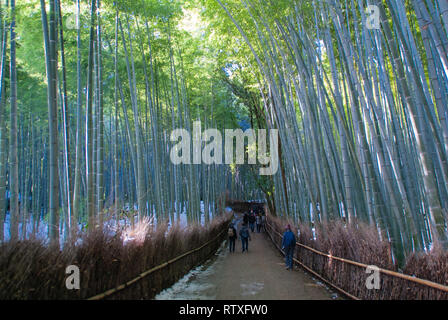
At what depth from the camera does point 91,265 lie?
2.60m

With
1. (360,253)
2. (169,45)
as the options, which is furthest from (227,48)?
(360,253)

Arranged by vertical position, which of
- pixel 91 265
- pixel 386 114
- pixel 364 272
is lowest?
pixel 364 272

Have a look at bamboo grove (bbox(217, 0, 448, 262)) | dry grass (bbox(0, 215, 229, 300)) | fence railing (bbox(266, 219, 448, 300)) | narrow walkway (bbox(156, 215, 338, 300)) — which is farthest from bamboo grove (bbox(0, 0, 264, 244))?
fence railing (bbox(266, 219, 448, 300))

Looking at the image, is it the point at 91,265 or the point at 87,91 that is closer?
the point at 91,265

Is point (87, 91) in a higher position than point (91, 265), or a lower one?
higher

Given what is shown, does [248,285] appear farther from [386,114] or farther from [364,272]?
[386,114]

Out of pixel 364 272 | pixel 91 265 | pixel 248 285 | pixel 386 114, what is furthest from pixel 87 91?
pixel 386 114

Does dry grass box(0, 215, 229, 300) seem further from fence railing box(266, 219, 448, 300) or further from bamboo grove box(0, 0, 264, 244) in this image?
fence railing box(266, 219, 448, 300)

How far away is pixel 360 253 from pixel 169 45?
597 cm

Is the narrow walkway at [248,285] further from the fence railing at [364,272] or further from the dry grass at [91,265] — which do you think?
the dry grass at [91,265]

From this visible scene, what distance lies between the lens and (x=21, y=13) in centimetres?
507

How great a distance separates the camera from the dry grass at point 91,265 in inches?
77.3

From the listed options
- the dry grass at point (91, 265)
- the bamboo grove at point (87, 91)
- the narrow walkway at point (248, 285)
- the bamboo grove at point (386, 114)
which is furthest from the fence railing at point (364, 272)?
the bamboo grove at point (87, 91)
